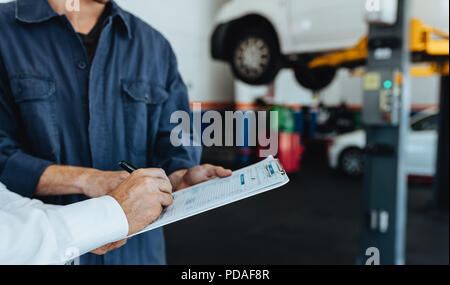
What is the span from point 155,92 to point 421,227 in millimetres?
3304

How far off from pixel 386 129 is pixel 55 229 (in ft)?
6.55

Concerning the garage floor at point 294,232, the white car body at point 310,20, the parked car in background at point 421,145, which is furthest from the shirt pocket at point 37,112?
the parked car in background at point 421,145

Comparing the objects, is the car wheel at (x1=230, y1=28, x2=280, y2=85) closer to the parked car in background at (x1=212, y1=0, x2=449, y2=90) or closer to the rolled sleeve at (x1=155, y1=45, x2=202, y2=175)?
the parked car in background at (x1=212, y1=0, x2=449, y2=90)

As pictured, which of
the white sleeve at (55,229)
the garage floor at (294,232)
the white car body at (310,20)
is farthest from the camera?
the white car body at (310,20)

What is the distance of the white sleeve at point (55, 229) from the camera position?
56 cm

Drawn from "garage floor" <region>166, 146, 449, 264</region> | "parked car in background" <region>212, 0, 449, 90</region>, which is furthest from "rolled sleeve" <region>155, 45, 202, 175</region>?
"parked car in background" <region>212, 0, 449, 90</region>

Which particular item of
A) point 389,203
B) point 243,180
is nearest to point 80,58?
point 243,180

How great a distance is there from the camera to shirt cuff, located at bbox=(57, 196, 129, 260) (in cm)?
59

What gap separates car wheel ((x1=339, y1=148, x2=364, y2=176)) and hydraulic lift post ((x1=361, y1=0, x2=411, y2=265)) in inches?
125

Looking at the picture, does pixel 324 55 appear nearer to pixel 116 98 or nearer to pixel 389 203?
pixel 389 203

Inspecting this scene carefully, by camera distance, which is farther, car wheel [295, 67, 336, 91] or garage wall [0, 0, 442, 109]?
car wheel [295, 67, 336, 91]

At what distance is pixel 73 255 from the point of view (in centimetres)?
59

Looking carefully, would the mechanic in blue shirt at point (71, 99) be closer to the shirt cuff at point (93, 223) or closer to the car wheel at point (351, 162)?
the shirt cuff at point (93, 223)

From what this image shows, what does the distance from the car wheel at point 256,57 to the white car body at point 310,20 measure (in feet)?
0.37
